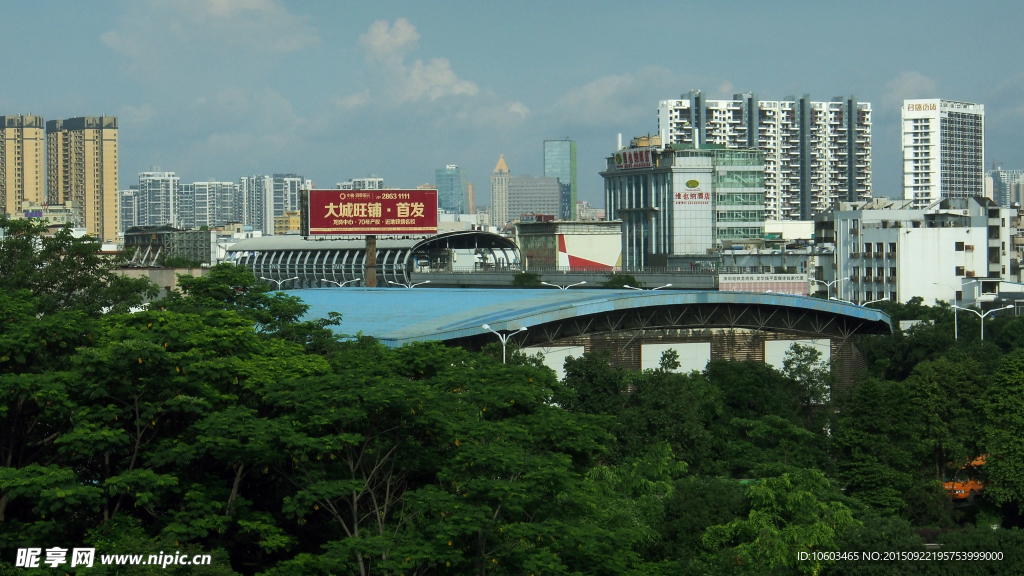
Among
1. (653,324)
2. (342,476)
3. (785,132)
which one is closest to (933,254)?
(653,324)

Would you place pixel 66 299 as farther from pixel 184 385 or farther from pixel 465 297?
pixel 465 297

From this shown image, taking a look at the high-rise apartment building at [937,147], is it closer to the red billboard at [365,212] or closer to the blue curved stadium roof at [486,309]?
the red billboard at [365,212]

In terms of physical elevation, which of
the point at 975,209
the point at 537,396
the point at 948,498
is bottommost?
the point at 948,498

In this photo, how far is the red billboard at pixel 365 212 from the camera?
9831 centimetres

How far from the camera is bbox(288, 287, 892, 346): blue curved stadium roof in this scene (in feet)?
167

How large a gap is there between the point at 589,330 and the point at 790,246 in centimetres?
6336

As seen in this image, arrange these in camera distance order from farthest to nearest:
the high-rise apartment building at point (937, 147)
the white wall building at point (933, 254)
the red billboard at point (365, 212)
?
the high-rise apartment building at point (937, 147), the red billboard at point (365, 212), the white wall building at point (933, 254)

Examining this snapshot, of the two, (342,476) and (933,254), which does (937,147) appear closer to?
(933,254)

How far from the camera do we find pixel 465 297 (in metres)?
68.8

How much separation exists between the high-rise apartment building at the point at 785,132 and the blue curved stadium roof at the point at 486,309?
409ft

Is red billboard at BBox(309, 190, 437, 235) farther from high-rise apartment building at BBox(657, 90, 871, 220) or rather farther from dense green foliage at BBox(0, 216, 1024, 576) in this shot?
high-rise apartment building at BBox(657, 90, 871, 220)

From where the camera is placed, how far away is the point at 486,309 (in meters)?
57.4

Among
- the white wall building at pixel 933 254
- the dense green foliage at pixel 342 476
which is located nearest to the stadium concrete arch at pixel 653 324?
the dense green foliage at pixel 342 476

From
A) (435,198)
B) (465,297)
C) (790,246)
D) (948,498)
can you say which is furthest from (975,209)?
(948,498)
